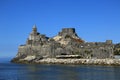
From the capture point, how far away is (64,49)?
93312mm

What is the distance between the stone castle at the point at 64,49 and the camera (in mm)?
87625

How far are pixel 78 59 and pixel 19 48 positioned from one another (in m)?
23.5

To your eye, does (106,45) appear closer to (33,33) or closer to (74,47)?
(74,47)

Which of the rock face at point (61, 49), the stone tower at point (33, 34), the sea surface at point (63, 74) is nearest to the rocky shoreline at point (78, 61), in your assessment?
the rock face at point (61, 49)

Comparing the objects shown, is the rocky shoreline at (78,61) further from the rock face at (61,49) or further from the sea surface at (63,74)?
the sea surface at (63,74)

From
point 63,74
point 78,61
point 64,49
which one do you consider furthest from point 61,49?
point 63,74

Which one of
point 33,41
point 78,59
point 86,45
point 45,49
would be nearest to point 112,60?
point 78,59

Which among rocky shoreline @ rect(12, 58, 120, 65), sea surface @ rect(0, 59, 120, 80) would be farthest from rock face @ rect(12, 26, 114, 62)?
sea surface @ rect(0, 59, 120, 80)

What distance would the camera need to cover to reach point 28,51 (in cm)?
9850

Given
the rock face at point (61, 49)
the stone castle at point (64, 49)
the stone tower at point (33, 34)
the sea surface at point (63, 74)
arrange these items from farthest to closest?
the stone tower at point (33, 34)
the rock face at point (61, 49)
the stone castle at point (64, 49)
the sea surface at point (63, 74)

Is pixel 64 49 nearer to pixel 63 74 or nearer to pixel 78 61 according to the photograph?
pixel 78 61

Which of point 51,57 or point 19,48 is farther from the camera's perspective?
point 19,48

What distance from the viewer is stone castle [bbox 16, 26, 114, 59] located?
87.6 meters

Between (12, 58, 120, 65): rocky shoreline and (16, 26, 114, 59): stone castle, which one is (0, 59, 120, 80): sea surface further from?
(16, 26, 114, 59): stone castle
